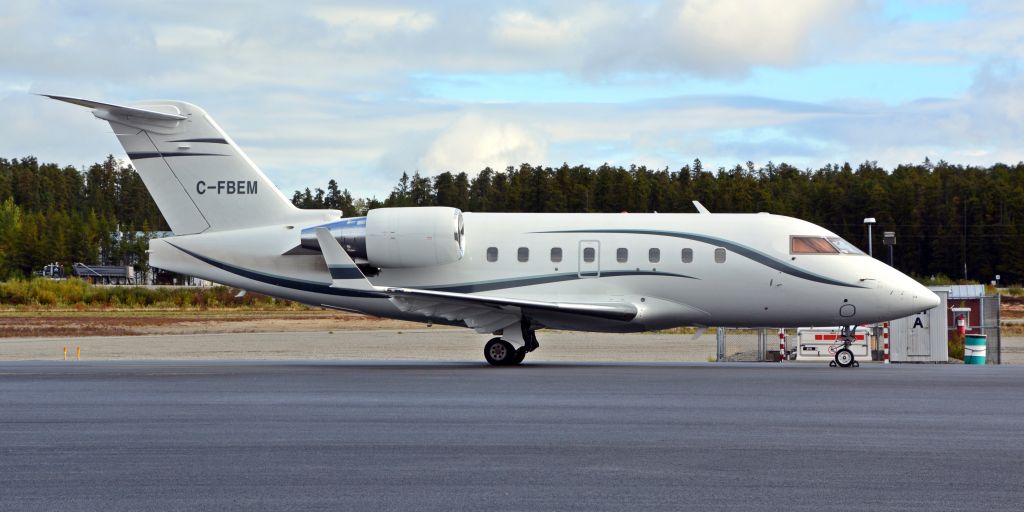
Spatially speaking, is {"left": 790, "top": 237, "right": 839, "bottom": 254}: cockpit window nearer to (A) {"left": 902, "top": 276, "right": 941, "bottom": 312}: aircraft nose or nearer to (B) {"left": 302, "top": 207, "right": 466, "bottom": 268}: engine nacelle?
(A) {"left": 902, "top": 276, "right": 941, "bottom": 312}: aircraft nose

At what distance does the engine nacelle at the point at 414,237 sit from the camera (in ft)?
78.2

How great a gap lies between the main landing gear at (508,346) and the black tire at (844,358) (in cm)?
652

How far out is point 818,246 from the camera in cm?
2445

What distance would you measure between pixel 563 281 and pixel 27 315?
4881 centimetres

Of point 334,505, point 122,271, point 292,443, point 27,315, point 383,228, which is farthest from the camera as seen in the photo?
point 122,271

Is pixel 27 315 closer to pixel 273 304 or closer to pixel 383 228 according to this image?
pixel 273 304

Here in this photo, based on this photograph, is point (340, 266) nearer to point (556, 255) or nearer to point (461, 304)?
point (461, 304)

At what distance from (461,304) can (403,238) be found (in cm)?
201

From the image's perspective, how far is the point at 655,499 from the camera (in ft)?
29.2

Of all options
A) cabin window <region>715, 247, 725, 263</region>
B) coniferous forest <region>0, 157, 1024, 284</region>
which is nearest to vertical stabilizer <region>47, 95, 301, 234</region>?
cabin window <region>715, 247, 725, 263</region>

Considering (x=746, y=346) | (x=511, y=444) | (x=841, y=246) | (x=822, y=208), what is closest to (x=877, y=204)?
(x=822, y=208)

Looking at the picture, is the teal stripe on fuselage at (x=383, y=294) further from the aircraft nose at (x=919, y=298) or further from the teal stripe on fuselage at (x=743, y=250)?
the aircraft nose at (x=919, y=298)

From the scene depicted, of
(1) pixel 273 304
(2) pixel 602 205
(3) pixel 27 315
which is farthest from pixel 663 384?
(2) pixel 602 205

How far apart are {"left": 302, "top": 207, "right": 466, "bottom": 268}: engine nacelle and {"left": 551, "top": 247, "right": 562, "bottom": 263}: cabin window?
1.91 meters
